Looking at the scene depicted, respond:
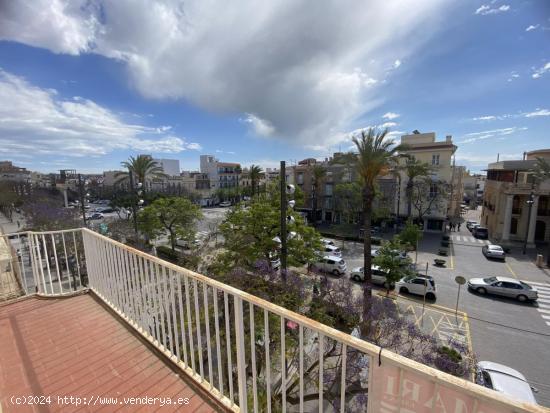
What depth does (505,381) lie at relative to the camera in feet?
23.4

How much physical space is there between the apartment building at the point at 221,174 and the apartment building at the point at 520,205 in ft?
165

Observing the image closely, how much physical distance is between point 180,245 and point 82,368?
22780mm

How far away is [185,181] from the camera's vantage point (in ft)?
185

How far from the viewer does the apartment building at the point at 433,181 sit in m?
26.5

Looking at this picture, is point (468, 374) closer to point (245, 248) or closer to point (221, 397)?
point (221, 397)

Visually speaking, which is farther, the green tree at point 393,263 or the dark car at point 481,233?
the dark car at point 481,233

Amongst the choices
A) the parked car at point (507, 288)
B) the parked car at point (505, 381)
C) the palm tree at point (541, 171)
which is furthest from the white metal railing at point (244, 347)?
the palm tree at point (541, 171)

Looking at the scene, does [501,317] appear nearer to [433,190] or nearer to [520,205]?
[433,190]

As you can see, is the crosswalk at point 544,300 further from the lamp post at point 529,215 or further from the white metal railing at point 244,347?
the white metal railing at point 244,347

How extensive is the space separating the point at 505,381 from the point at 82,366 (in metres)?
9.90

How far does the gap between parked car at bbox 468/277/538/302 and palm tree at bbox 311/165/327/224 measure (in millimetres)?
19886

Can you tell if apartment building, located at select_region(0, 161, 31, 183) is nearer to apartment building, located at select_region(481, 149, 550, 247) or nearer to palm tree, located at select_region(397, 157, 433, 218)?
palm tree, located at select_region(397, 157, 433, 218)

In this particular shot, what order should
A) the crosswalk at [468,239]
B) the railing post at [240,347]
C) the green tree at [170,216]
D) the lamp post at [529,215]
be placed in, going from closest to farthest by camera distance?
the railing post at [240,347]
the green tree at [170,216]
the lamp post at [529,215]
the crosswalk at [468,239]

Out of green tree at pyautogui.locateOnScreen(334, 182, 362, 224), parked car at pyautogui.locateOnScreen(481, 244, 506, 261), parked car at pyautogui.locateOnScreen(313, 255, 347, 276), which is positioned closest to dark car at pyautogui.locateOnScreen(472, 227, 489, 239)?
parked car at pyautogui.locateOnScreen(481, 244, 506, 261)
